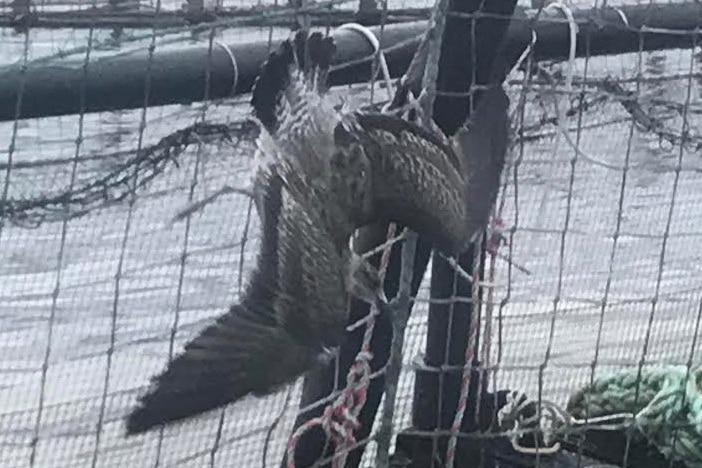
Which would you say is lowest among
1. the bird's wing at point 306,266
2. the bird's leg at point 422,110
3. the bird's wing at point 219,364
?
the bird's wing at point 219,364

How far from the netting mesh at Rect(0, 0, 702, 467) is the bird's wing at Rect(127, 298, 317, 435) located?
0.59 ft

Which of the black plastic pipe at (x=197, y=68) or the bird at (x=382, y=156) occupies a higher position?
the black plastic pipe at (x=197, y=68)

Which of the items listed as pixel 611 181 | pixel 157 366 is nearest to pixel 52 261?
pixel 157 366

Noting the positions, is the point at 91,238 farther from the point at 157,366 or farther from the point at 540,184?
the point at 540,184

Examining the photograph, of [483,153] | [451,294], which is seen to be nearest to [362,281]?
[483,153]

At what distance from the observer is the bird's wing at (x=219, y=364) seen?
1644mm

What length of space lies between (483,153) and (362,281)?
0.85 ft

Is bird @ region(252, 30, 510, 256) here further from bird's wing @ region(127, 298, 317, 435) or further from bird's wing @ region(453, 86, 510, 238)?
bird's wing @ region(127, 298, 317, 435)

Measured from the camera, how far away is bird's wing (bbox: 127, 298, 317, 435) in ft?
5.39

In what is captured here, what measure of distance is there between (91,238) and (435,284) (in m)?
0.59

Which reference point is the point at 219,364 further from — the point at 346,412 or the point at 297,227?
the point at 346,412

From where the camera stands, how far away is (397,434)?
7.93 ft

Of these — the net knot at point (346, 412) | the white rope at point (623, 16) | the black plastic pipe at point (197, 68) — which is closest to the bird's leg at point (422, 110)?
the black plastic pipe at point (197, 68)

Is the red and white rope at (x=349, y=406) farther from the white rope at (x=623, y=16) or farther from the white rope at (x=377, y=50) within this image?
the white rope at (x=623, y=16)
